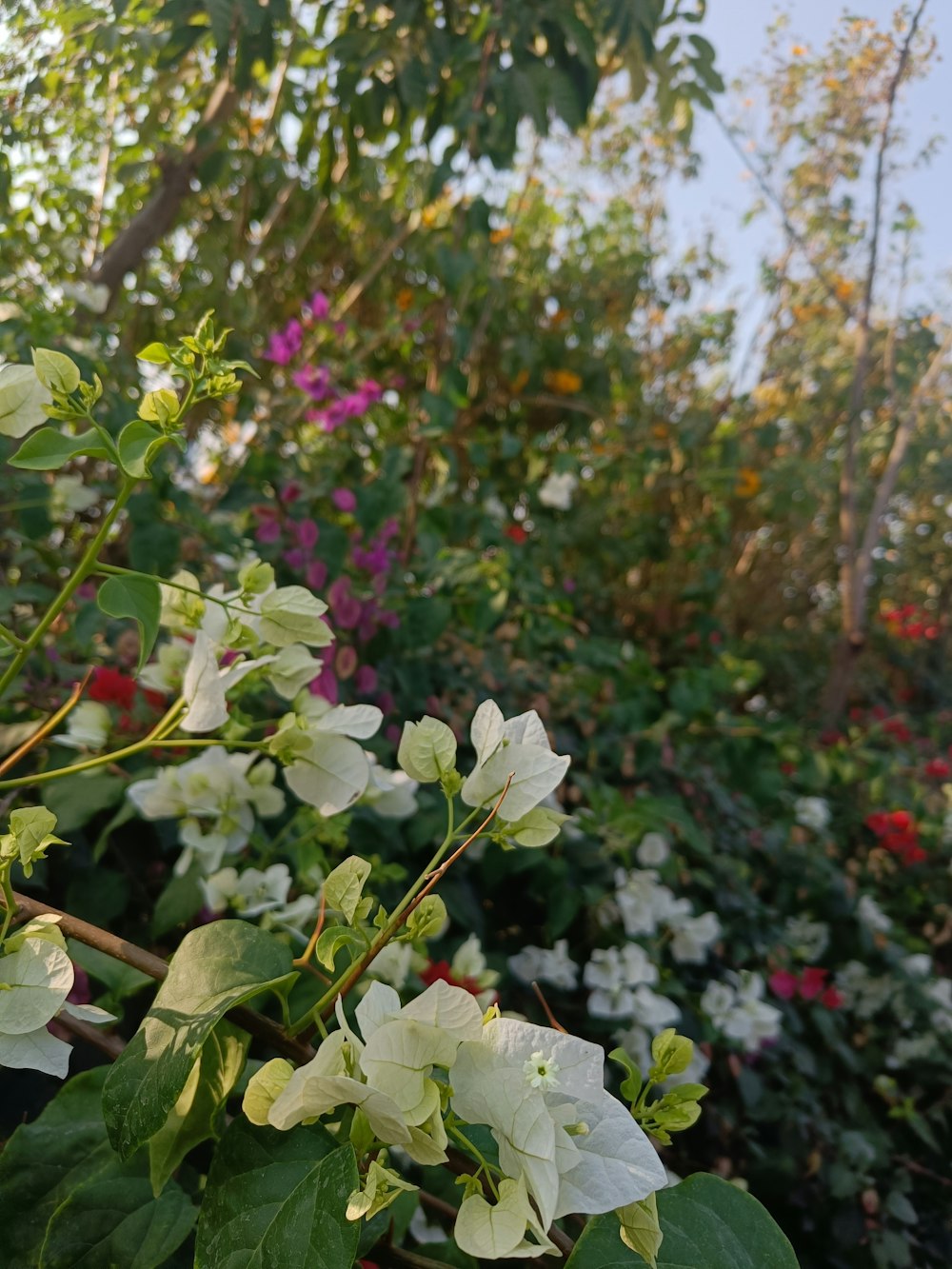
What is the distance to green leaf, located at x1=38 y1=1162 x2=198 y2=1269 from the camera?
16.0 inches

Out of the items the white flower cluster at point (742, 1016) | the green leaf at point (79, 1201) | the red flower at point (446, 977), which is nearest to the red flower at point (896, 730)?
the white flower cluster at point (742, 1016)

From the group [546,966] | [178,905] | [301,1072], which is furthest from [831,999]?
[301,1072]

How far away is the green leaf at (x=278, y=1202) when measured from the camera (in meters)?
0.31

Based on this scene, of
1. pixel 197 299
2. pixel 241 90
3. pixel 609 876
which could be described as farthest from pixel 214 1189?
pixel 197 299

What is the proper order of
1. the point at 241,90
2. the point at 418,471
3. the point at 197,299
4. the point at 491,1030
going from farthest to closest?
1. the point at 197,299
2. the point at 418,471
3. the point at 241,90
4. the point at 491,1030

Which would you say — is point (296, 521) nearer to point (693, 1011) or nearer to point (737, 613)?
point (693, 1011)

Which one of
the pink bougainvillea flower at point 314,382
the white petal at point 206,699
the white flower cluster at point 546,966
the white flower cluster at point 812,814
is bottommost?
the white flower cluster at point 546,966

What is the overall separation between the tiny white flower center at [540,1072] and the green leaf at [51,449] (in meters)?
0.28

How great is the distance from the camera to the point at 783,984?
1.43 m

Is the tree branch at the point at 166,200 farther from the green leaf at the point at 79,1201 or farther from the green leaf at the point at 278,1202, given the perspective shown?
the green leaf at the point at 278,1202

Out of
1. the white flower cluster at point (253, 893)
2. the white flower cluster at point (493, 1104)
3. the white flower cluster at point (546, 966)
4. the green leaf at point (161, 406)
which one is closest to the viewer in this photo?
the white flower cluster at point (493, 1104)

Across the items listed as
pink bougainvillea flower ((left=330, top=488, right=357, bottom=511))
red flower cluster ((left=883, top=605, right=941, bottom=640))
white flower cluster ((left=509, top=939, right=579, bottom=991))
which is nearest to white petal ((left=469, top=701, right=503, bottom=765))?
white flower cluster ((left=509, top=939, right=579, bottom=991))

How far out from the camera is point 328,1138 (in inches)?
14.5

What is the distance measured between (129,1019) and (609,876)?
2.41ft
